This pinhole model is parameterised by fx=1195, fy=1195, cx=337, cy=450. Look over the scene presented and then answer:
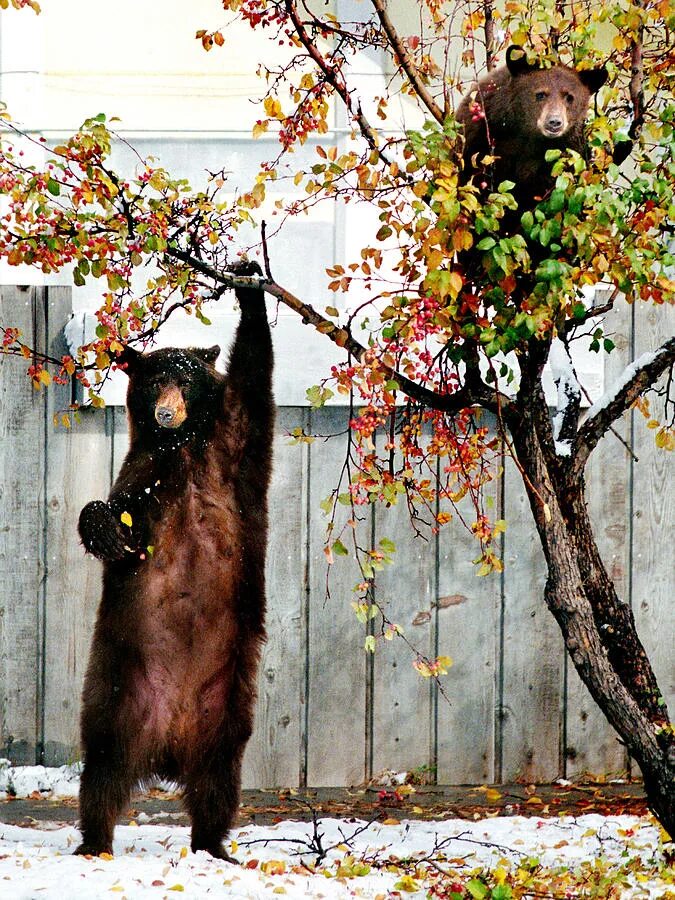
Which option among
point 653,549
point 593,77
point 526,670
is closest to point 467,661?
point 526,670

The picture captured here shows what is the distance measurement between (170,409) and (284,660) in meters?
1.26

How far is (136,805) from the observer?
4340 millimetres

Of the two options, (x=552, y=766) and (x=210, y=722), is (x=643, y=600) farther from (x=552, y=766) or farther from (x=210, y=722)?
(x=210, y=722)

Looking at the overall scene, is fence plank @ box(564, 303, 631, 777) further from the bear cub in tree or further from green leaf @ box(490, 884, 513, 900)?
green leaf @ box(490, 884, 513, 900)

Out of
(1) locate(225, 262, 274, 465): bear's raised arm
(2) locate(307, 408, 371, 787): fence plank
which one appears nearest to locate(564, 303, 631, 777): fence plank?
(2) locate(307, 408, 371, 787): fence plank

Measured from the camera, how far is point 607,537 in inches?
179

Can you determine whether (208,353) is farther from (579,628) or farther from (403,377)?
(579,628)

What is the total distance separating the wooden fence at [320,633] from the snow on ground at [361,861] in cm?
44

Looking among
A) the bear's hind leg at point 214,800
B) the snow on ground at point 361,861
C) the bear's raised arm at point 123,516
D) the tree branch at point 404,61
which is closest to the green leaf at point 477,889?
the snow on ground at point 361,861

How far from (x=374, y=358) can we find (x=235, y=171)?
2.61 metres

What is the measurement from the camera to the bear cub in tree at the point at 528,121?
3.45 metres

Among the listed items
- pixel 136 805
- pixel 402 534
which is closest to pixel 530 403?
pixel 402 534

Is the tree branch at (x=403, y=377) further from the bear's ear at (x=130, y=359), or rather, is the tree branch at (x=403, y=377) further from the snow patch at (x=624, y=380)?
the bear's ear at (x=130, y=359)

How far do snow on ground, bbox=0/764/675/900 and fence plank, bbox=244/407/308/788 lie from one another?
0.43 m
